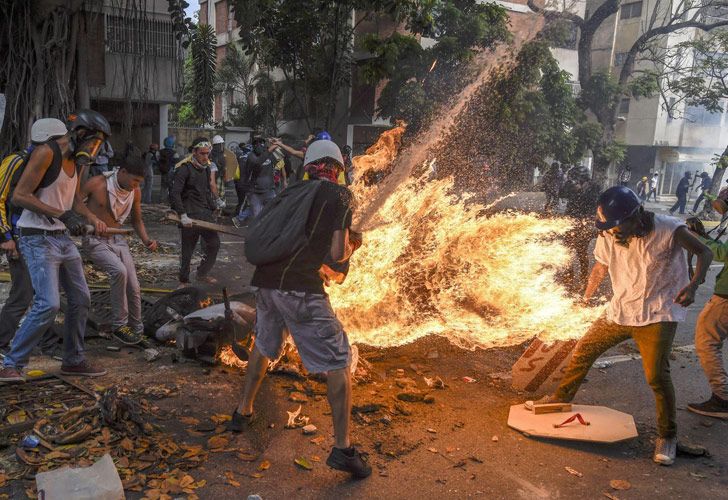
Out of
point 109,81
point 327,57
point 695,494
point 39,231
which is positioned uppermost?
point 327,57

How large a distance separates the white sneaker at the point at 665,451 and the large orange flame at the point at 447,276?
171 cm

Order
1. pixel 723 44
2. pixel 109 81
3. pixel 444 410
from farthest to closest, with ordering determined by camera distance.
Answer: pixel 723 44
pixel 109 81
pixel 444 410

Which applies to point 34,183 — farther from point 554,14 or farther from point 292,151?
point 554,14

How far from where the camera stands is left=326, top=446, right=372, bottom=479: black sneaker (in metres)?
3.89

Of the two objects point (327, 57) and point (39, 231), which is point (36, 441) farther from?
point (327, 57)

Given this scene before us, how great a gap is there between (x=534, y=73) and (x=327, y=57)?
20.9 ft

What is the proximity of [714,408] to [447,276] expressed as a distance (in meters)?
2.66

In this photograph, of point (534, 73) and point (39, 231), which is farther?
point (534, 73)

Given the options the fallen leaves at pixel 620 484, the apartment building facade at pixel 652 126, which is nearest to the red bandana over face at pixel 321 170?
the fallen leaves at pixel 620 484

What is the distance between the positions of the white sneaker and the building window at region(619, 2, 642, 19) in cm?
3656

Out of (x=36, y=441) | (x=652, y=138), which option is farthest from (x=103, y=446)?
(x=652, y=138)

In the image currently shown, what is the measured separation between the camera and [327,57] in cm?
1973

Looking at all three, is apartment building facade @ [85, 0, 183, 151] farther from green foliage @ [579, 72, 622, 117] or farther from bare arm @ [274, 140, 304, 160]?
green foliage @ [579, 72, 622, 117]

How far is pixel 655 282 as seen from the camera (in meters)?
4.45
